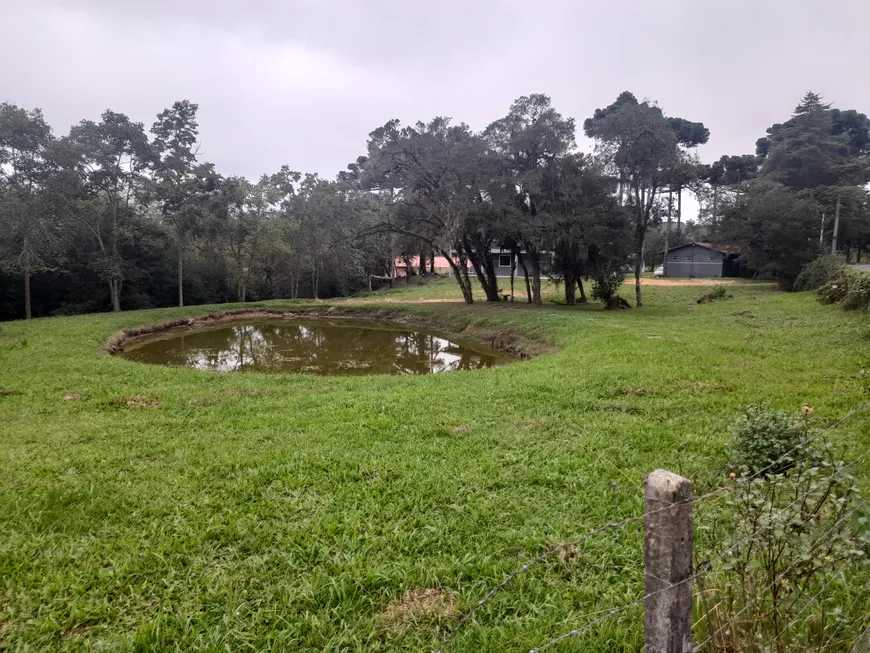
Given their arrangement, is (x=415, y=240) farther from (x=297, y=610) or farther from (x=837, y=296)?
(x=297, y=610)

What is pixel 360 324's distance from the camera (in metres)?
23.5

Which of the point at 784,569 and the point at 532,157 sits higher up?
the point at 532,157

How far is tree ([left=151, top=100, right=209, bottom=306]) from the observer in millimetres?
24203

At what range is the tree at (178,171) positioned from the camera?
79.4ft

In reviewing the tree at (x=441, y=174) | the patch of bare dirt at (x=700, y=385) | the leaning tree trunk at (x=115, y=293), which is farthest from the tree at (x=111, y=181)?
the patch of bare dirt at (x=700, y=385)

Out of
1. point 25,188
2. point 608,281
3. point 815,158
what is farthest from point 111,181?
point 815,158

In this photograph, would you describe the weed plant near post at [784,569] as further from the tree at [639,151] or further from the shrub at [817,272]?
the shrub at [817,272]

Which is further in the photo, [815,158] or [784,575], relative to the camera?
[815,158]

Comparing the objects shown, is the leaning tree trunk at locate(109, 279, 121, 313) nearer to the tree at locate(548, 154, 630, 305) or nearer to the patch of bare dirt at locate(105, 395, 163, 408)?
the patch of bare dirt at locate(105, 395, 163, 408)

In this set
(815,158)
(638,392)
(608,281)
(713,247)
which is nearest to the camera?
(638,392)

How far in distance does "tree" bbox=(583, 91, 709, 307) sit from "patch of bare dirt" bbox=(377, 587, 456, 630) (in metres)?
20.5

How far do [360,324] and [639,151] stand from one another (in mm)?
13915

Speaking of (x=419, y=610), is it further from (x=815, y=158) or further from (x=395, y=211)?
(x=815, y=158)

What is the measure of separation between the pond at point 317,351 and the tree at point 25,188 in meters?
5.92
